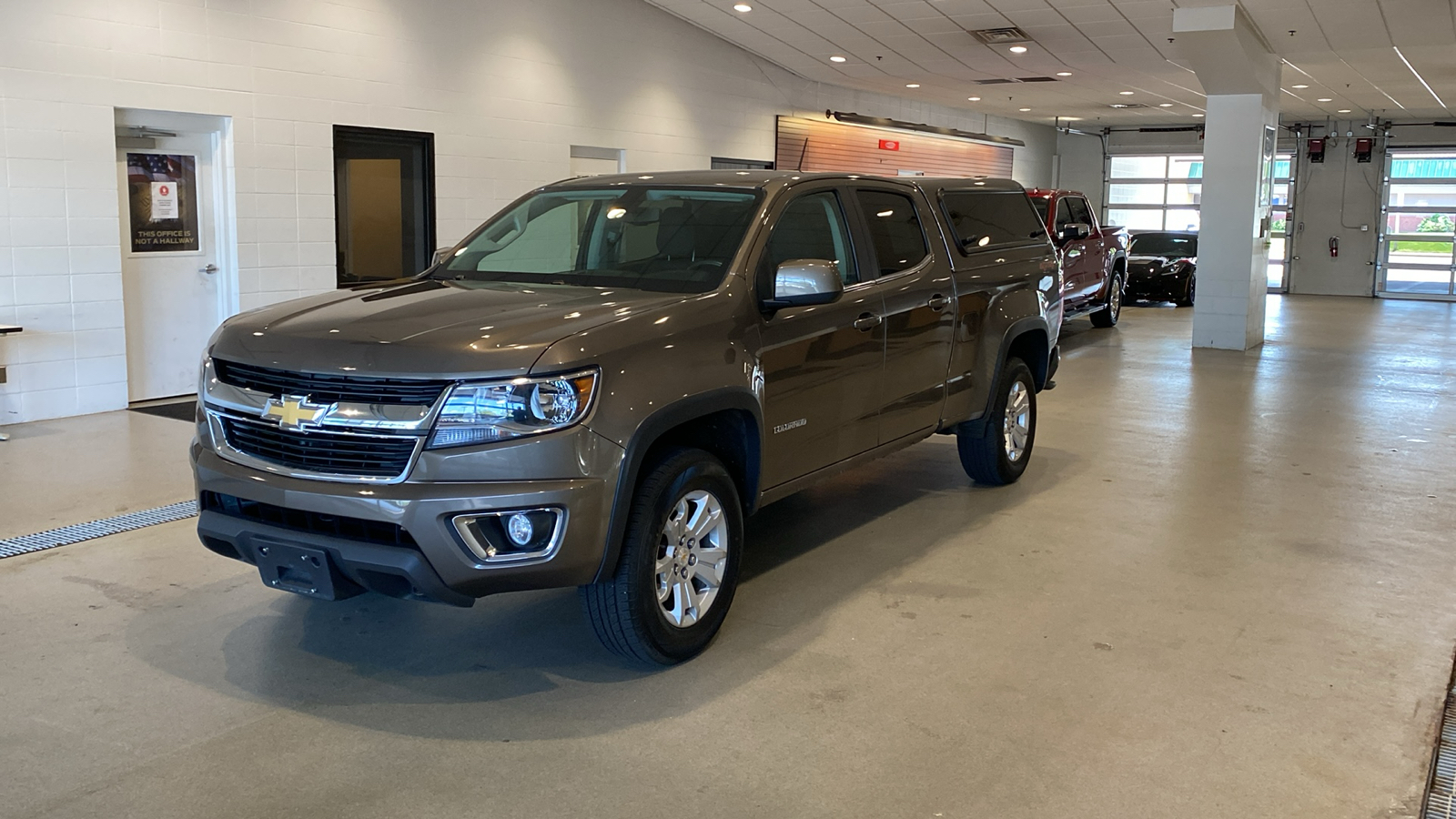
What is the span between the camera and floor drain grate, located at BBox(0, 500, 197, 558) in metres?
4.88

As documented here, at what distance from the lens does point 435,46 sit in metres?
10.1

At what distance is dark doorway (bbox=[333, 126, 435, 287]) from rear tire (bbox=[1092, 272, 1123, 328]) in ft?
28.8

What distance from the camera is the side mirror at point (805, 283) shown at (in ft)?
12.7

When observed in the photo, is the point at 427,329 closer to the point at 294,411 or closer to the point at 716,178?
the point at 294,411

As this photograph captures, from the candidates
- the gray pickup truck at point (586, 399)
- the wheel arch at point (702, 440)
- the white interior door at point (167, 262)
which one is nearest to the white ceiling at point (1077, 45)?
the white interior door at point (167, 262)

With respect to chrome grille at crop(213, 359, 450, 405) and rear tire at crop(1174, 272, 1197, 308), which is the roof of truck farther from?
rear tire at crop(1174, 272, 1197, 308)

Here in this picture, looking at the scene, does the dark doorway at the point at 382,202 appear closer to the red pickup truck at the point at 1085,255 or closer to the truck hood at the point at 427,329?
the truck hood at the point at 427,329

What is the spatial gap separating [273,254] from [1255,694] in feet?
25.6

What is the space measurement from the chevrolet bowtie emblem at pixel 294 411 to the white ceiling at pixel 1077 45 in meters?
8.87

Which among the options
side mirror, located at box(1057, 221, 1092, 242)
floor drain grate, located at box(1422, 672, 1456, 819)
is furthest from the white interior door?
floor drain grate, located at box(1422, 672, 1456, 819)

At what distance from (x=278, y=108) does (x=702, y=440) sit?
6508 millimetres

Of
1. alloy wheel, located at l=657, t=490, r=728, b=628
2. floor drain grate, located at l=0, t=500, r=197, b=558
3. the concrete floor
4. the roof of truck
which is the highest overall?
the roof of truck

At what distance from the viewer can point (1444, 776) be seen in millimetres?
3070

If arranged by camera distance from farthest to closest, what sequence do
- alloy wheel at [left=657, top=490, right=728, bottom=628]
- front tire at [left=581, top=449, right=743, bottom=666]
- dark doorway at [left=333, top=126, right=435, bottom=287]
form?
dark doorway at [left=333, top=126, right=435, bottom=287] → alloy wheel at [left=657, top=490, right=728, bottom=628] → front tire at [left=581, top=449, right=743, bottom=666]
